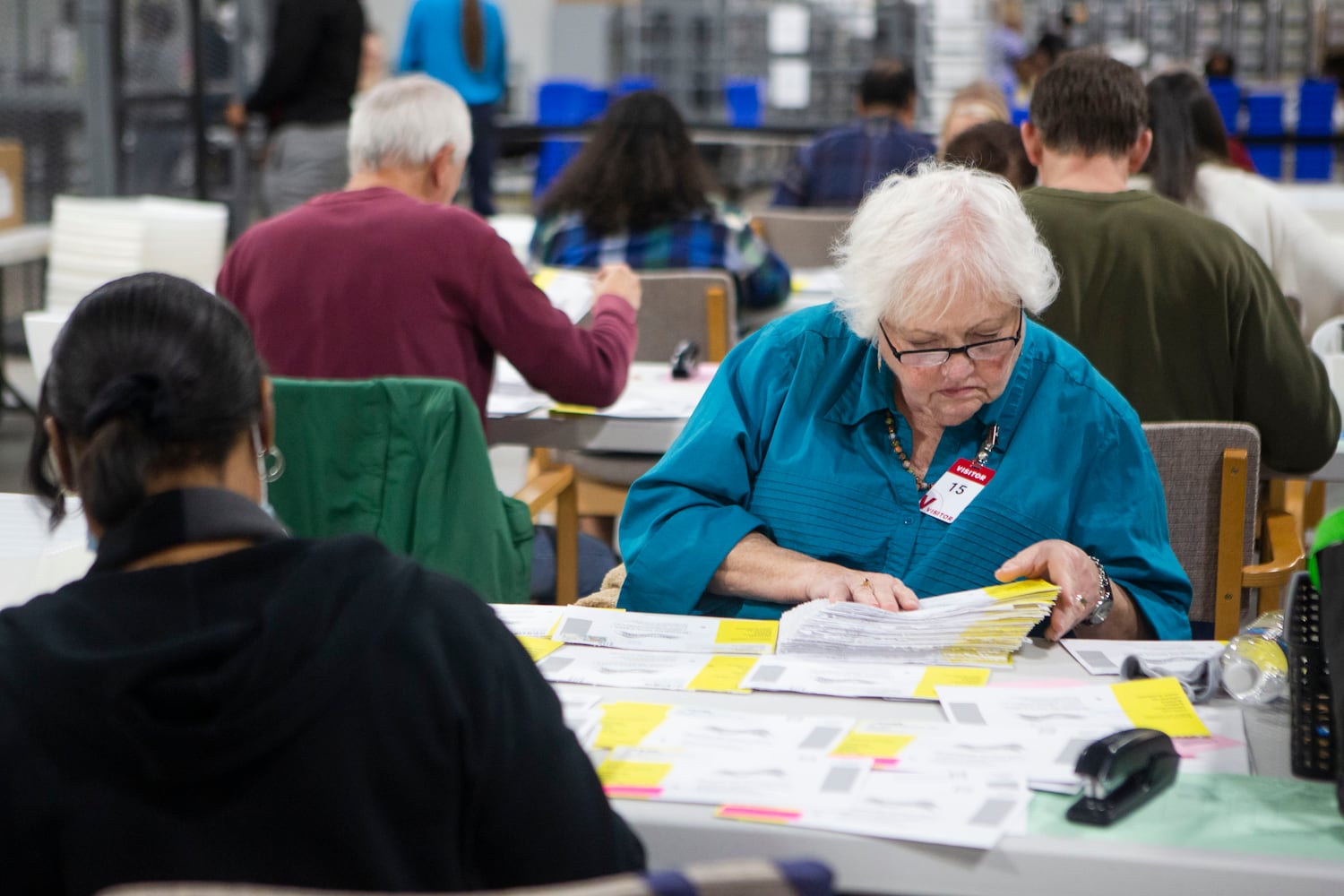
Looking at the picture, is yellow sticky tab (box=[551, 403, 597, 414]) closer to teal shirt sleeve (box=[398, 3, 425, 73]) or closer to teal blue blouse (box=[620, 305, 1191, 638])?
teal blue blouse (box=[620, 305, 1191, 638])

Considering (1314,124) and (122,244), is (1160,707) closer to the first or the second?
(122,244)

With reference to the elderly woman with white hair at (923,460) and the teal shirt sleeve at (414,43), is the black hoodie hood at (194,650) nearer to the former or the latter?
the elderly woman with white hair at (923,460)

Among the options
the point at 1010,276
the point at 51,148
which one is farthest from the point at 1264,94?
the point at 1010,276

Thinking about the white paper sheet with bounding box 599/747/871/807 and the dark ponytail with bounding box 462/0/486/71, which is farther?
the dark ponytail with bounding box 462/0/486/71

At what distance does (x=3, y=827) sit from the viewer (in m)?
1.09

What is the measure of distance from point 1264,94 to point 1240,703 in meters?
9.92

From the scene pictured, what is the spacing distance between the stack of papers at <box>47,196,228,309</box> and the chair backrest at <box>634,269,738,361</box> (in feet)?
7.32

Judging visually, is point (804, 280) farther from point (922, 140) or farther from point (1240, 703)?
point (1240, 703)

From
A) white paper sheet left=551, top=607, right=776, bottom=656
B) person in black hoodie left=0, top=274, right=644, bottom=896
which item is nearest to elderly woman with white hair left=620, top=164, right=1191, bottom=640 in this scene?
white paper sheet left=551, top=607, right=776, bottom=656

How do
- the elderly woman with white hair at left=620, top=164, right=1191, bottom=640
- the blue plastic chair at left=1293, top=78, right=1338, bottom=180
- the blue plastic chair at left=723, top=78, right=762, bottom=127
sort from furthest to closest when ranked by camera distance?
the blue plastic chair at left=723, top=78, right=762, bottom=127 < the blue plastic chair at left=1293, top=78, right=1338, bottom=180 < the elderly woman with white hair at left=620, top=164, right=1191, bottom=640

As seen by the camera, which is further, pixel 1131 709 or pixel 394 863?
pixel 1131 709

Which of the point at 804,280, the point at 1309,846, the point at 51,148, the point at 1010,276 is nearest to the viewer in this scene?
the point at 1309,846

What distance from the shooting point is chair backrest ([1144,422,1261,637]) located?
241cm

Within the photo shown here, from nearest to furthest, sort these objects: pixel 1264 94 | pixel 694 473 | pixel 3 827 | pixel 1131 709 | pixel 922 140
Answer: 1. pixel 3 827
2. pixel 1131 709
3. pixel 694 473
4. pixel 922 140
5. pixel 1264 94
